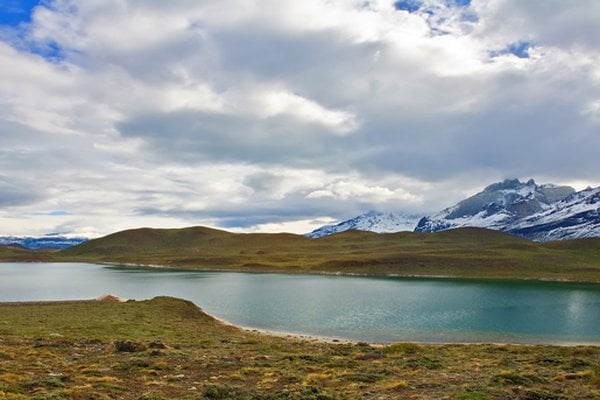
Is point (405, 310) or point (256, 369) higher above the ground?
point (256, 369)

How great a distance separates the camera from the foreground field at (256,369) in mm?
16781

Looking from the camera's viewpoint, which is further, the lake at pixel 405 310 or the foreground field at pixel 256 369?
the lake at pixel 405 310

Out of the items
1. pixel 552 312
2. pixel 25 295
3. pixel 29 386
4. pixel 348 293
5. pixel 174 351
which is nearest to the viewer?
pixel 29 386

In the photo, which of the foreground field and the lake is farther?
the lake

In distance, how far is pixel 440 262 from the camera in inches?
6127

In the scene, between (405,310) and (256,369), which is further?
(405,310)

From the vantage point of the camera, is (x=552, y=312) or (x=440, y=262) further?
(x=440, y=262)

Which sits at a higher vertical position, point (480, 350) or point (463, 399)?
point (463, 399)

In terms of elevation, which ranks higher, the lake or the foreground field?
the foreground field

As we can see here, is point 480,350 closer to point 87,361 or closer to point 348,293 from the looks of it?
point 87,361

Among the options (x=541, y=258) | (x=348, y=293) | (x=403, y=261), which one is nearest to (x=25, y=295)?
(x=348, y=293)

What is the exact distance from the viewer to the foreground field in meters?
16.8

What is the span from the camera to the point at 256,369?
72.6 ft

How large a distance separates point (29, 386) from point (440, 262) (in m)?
149
